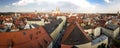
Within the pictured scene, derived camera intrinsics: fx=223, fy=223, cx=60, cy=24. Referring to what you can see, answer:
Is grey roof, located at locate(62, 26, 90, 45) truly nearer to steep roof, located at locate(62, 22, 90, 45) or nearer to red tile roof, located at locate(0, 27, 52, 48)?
steep roof, located at locate(62, 22, 90, 45)

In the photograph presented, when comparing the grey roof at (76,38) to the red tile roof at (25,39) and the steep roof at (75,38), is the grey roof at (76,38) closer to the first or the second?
the steep roof at (75,38)

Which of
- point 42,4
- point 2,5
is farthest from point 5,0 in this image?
point 42,4

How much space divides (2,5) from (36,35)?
232cm

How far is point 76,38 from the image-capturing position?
29.0 ft

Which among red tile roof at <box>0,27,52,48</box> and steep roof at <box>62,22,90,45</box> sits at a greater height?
red tile roof at <box>0,27,52,48</box>

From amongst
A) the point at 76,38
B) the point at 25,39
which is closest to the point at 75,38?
the point at 76,38

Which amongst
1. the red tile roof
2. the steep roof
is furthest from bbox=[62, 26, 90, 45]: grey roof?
the red tile roof

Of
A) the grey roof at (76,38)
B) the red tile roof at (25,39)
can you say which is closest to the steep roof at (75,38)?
the grey roof at (76,38)

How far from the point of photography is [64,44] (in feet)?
28.1

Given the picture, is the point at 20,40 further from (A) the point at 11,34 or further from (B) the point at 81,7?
(B) the point at 81,7

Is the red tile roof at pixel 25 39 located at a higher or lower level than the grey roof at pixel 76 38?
higher

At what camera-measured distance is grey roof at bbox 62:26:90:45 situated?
868 centimetres

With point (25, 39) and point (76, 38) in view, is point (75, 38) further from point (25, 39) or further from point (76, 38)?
point (25, 39)

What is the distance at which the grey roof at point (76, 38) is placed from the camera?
8.68m
